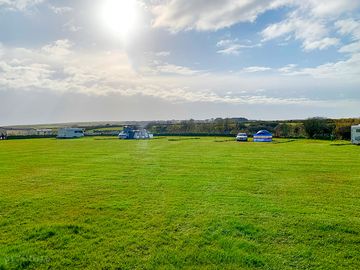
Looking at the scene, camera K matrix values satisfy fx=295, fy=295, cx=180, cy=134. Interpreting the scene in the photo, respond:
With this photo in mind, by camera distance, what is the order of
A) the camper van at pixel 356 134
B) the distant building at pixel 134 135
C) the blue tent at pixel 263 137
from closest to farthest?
the camper van at pixel 356 134, the blue tent at pixel 263 137, the distant building at pixel 134 135

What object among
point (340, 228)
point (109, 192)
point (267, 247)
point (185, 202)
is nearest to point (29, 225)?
point (109, 192)

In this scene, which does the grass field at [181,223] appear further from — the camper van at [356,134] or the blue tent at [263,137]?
the blue tent at [263,137]

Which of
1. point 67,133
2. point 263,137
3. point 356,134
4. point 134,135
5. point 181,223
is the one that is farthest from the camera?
point 67,133

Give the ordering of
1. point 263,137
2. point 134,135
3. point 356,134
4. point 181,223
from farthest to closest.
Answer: point 134,135 < point 263,137 < point 356,134 < point 181,223

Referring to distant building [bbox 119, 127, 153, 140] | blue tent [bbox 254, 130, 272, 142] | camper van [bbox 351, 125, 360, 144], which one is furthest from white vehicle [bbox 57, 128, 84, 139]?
camper van [bbox 351, 125, 360, 144]

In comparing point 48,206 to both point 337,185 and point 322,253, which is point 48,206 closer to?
point 322,253

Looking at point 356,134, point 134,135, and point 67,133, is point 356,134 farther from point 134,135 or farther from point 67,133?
point 67,133

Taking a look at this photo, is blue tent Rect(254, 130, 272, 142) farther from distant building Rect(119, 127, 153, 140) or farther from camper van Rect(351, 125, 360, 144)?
distant building Rect(119, 127, 153, 140)

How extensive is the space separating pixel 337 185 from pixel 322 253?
24.2 feet

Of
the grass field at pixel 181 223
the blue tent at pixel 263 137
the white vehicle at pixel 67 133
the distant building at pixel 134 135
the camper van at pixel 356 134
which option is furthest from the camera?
the white vehicle at pixel 67 133

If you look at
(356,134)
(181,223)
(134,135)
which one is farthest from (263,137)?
(181,223)

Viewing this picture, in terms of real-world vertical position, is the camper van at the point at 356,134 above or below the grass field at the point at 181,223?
above

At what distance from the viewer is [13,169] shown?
18703mm

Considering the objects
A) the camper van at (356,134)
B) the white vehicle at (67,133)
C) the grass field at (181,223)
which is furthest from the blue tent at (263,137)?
the white vehicle at (67,133)
